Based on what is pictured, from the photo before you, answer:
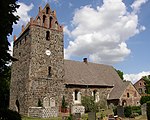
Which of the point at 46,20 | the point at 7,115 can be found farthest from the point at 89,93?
the point at 7,115

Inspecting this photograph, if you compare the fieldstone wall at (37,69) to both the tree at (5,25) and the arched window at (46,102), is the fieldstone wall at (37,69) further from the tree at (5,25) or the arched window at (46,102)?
the tree at (5,25)

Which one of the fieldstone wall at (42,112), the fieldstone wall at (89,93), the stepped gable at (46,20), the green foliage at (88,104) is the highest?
the stepped gable at (46,20)

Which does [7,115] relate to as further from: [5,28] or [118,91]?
[118,91]

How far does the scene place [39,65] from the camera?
3388 cm

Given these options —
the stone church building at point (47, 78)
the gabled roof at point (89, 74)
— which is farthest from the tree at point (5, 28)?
the gabled roof at point (89, 74)

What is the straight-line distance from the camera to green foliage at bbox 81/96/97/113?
120 ft

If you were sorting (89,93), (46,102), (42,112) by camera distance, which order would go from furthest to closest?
(89,93) < (46,102) < (42,112)

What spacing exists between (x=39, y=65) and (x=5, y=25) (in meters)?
24.3

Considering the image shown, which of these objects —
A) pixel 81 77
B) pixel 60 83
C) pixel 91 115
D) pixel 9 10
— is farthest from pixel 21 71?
pixel 9 10

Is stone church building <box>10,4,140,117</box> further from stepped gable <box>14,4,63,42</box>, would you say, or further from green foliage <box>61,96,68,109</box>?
green foliage <box>61,96,68,109</box>

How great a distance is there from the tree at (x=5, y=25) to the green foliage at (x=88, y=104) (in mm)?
27410

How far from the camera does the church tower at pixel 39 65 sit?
3284 cm

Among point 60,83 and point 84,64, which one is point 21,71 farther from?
point 84,64

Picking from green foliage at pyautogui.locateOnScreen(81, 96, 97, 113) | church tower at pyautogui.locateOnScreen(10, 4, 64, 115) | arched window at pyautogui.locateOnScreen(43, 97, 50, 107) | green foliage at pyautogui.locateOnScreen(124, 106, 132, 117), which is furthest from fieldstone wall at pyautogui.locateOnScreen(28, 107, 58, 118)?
green foliage at pyautogui.locateOnScreen(124, 106, 132, 117)
